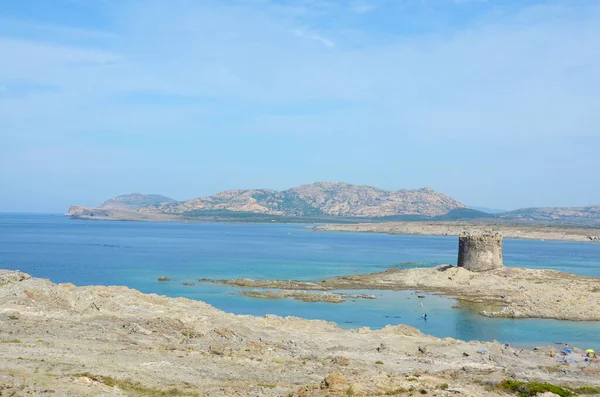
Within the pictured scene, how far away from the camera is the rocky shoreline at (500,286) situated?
45.7m

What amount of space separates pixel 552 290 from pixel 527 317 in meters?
8.44

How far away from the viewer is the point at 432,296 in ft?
178

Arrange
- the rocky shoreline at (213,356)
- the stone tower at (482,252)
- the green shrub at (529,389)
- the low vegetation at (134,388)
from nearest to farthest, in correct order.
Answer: the low vegetation at (134,388) → the rocky shoreline at (213,356) → the green shrub at (529,389) → the stone tower at (482,252)

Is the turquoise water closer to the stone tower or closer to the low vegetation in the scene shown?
the stone tower

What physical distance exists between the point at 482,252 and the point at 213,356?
43567mm

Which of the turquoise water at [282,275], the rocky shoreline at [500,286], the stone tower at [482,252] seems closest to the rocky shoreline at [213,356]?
the turquoise water at [282,275]

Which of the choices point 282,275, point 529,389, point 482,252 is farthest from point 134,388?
point 282,275

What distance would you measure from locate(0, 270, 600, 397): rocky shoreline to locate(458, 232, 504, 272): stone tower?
29676 millimetres

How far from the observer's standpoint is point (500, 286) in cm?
5628

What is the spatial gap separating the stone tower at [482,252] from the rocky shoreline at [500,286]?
1.13 meters

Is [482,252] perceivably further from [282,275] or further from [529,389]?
[529,389]

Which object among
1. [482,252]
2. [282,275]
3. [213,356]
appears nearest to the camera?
[213,356]

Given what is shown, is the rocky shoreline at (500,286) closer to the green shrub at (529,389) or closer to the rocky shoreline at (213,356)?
the rocky shoreline at (213,356)

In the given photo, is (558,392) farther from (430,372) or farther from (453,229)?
(453,229)
